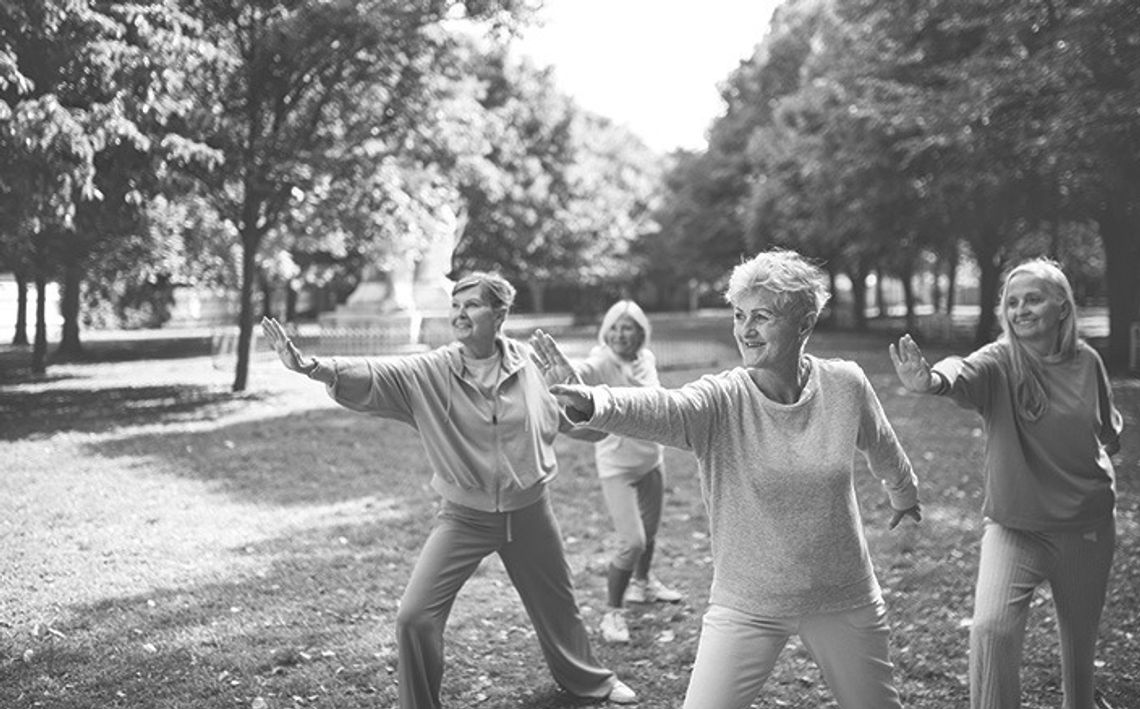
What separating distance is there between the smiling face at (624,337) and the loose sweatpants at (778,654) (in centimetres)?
310

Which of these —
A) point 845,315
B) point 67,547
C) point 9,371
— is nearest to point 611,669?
point 67,547

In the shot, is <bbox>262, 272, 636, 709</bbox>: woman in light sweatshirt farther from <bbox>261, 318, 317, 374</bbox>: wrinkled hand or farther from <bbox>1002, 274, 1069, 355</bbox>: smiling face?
<bbox>1002, 274, 1069, 355</bbox>: smiling face

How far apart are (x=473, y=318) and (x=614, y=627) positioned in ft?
8.14

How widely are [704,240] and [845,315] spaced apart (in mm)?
7428

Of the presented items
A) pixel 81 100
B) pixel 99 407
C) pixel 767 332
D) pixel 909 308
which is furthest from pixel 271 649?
pixel 909 308

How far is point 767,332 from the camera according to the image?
3096mm

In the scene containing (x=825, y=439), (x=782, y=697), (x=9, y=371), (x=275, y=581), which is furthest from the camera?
(x=9, y=371)

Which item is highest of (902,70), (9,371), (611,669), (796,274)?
(902,70)

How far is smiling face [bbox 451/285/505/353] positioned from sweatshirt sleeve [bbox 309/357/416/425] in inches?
11.6

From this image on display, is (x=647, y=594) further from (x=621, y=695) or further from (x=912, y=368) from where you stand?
(x=912, y=368)

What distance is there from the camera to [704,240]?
39625 millimetres

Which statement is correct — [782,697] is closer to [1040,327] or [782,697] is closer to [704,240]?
[1040,327]

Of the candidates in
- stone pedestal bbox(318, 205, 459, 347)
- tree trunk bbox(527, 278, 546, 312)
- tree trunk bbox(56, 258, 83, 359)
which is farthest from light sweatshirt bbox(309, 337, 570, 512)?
tree trunk bbox(527, 278, 546, 312)

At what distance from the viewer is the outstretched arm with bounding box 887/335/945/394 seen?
358 centimetres
